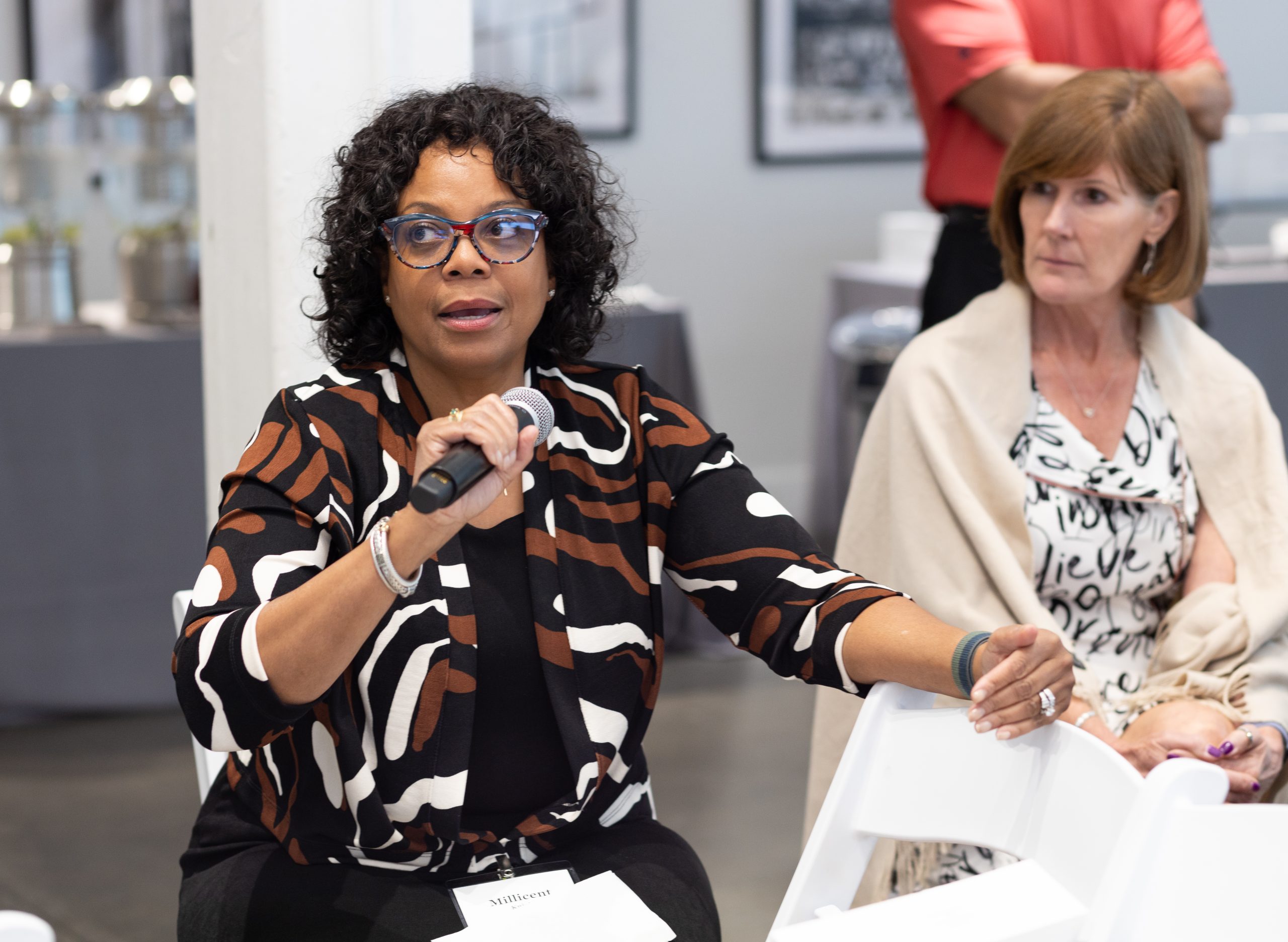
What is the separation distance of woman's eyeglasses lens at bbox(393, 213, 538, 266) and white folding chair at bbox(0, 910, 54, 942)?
0.71 meters

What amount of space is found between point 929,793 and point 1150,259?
1.06 metres

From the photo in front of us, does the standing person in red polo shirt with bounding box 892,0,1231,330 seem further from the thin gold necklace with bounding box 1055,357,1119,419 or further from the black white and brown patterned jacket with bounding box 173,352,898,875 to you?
the black white and brown patterned jacket with bounding box 173,352,898,875

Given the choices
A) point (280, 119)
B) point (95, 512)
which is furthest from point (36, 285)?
point (280, 119)

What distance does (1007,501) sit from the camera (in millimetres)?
1942

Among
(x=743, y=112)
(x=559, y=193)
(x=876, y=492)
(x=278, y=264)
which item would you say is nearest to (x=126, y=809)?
(x=278, y=264)

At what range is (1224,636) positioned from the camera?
6.19 feet

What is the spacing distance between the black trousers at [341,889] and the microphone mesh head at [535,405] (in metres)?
0.44

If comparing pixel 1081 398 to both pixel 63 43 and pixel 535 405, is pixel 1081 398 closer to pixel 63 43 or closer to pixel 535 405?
pixel 535 405

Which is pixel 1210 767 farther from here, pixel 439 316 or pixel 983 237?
pixel 983 237

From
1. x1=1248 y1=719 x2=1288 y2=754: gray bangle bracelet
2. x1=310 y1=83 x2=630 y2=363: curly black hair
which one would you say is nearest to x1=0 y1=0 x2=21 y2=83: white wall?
x1=310 y1=83 x2=630 y2=363: curly black hair

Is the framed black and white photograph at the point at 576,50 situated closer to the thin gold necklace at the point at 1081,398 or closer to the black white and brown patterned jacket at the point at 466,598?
the thin gold necklace at the point at 1081,398

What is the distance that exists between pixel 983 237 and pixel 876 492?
76 cm

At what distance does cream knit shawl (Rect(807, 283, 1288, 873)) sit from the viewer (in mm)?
1896

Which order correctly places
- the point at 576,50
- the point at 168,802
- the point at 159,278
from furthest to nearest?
the point at 576,50
the point at 159,278
the point at 168,802
